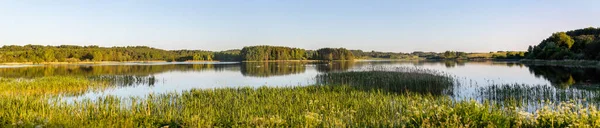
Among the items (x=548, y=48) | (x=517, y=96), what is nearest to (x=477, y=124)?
(x=517, y=96)

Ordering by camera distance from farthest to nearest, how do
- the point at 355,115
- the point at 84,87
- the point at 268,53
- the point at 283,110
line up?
the point at 268,53 < the point at 84,87 < the point at 283,110 < the point at 355,115

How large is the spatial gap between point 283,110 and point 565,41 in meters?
117

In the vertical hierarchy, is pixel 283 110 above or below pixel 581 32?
below

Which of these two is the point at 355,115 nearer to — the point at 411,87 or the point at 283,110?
A: the point at 283,110

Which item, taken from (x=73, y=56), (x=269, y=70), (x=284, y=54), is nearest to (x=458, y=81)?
(x=269, y=70)


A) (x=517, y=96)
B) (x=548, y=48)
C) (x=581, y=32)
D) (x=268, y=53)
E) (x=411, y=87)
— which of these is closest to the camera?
(x=517, y=96)

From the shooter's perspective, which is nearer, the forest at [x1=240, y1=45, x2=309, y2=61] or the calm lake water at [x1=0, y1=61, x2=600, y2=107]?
the calm lake water at [x1=0, y1=61, x2=600, y2=107]

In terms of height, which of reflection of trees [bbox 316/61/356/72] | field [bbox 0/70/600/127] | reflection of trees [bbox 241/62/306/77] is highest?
field [bbox 0/70/600/127]

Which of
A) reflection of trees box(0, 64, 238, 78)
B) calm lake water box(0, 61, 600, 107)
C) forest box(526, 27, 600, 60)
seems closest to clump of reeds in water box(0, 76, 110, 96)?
calm lake water box(0, 61, 600, 107)

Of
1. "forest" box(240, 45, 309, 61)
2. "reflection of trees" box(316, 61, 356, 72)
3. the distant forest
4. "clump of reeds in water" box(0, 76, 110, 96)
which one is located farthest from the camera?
"forest" box(240, 45, 309, 61)

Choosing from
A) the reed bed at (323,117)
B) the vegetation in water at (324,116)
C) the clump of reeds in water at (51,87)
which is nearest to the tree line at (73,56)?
the clump of reeds in water at (51,87)

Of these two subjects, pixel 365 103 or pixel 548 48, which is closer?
pixel 365 103

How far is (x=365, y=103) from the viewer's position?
14367 millimetres

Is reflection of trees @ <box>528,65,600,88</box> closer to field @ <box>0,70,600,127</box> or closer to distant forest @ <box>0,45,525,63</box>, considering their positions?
field @ <box>0,70,600,127</box>
